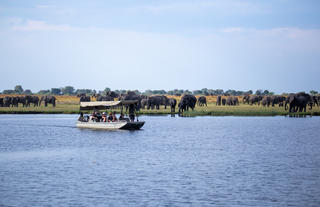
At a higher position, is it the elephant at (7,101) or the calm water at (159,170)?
the elephant at (7,101)

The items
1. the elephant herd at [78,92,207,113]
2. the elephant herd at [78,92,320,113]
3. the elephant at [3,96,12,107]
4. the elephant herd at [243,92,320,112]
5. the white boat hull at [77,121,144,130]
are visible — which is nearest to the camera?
the white boat hull at [77,121,144,130]

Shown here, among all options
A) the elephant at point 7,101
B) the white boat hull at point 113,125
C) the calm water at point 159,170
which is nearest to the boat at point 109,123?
the white boat hull at point 113,125

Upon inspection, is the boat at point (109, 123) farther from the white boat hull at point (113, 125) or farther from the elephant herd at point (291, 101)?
the elephant herd at point (291, 101)

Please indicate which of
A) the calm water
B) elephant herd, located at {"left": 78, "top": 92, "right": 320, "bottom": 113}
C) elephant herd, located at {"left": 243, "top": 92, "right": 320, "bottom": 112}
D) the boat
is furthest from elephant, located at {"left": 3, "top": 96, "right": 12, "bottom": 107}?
the calm water

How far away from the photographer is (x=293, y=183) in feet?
91.4

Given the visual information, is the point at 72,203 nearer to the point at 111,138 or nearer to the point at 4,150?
the point at 4,150

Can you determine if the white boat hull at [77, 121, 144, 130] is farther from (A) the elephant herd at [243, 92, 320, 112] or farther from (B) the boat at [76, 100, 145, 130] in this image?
(A) the elephant herd at [243, 92, 320, 112]

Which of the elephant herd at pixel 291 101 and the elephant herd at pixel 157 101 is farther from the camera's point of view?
the elephant herd at pixel 157 101

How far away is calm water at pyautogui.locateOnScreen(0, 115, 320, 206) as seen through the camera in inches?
963

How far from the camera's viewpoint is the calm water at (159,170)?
24.5m

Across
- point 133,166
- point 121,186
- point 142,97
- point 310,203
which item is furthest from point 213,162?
point 142,97

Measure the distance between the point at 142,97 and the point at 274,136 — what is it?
2340 inches

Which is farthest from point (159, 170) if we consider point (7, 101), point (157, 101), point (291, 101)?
point (7, 101)

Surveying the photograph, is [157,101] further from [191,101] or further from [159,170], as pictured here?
[159,170]
